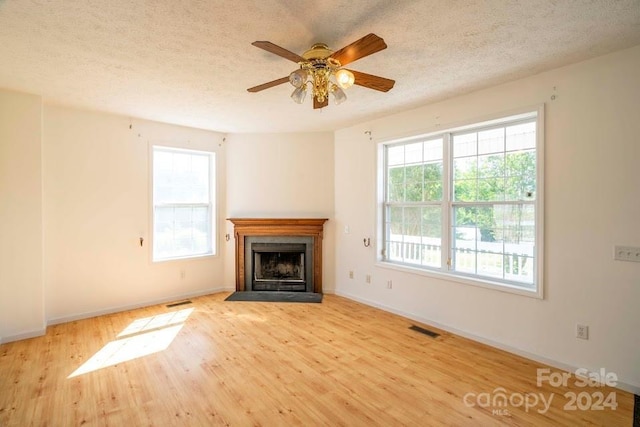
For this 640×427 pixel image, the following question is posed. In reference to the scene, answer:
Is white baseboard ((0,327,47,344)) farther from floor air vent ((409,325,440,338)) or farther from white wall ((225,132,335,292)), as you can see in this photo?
floor air vent ((409,325,440,338))

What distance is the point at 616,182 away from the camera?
8.00 ft

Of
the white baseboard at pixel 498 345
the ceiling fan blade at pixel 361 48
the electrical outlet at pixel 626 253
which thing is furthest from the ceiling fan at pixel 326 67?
the white baseboard at pixel 498 345

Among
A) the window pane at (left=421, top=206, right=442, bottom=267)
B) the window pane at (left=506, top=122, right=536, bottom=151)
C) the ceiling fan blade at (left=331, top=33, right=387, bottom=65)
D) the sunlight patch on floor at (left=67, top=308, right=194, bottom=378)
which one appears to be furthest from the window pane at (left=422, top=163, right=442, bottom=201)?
the sunlight patch on floor at (left=67, top=308, right=194, bottom=378)

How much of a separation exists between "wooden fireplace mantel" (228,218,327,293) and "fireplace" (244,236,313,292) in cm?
7

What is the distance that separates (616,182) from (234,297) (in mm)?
4619

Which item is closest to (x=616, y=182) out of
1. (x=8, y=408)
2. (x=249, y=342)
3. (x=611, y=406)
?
(x=611, y=406)

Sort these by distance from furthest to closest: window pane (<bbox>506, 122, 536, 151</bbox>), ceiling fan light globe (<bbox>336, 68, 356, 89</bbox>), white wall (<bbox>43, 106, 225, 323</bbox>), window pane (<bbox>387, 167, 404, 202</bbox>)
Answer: window pane (<bbox>387, 167, 404, 202</bbox>)
white wall (<bbox>43, 106, 225, 323</bbox>)
window pane (<bbox>506, 122, 536, 151</bbox>)
ceiling fan light globe (<bbox>336, 68, 356, 89</bbox>)

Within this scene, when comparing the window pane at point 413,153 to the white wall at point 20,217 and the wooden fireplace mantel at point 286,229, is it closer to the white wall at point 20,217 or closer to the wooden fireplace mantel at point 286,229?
the wooden fireplace mantel at point 286,229

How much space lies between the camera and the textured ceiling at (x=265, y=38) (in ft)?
6.25

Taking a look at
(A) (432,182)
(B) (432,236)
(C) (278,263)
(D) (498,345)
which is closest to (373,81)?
(A) (432,182)

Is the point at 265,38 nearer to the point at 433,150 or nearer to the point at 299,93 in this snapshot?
the point at 299,93

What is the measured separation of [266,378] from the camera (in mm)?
2545

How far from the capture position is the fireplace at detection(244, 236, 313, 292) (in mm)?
5047

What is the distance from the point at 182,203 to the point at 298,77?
3.47 meters
